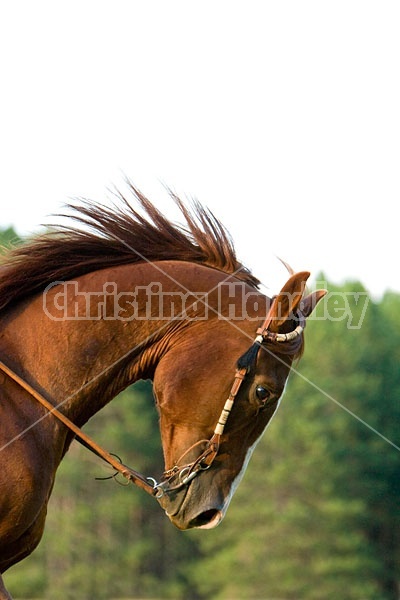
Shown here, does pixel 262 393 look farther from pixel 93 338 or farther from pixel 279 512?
pixel 279 512

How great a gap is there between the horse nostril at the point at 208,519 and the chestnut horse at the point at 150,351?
0.04ft

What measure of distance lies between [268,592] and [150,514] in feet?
35.0

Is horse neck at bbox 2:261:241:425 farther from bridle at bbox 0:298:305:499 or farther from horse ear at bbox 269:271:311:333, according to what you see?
horse ear at bbox 269:271:311:333

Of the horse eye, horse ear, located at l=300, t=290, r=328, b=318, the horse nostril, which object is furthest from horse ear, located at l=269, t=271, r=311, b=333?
the horse nostril

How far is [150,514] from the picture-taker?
6562 centimetres

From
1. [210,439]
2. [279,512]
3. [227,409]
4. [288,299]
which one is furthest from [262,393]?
[279,512]

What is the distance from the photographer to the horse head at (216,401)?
19.7 feet

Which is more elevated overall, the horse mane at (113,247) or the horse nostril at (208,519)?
the horse mane at (113,247)

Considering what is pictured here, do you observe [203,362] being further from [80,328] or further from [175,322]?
[80,328]

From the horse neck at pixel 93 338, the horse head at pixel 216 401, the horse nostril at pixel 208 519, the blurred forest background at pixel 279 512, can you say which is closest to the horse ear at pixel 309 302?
the horse head at pixel 216 401

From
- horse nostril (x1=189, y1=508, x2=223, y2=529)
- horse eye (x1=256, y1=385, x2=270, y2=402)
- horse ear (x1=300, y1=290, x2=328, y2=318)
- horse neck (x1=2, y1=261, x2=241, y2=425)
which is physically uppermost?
horse neck (x1=2, y1=261, x2=241, y2=425)

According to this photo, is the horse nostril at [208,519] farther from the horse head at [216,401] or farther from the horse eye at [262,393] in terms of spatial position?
the horse eye at [262,393]

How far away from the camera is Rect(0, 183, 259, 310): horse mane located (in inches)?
244

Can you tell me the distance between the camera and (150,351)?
6.27 meters
